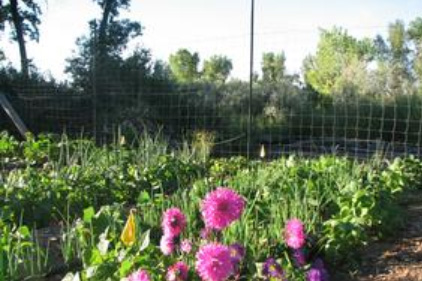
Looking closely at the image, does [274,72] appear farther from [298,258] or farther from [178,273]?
[178,273]

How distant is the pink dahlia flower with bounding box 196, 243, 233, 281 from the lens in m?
1.93

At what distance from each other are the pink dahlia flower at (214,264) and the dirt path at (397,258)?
1.31 m

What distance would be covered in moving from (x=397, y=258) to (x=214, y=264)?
5.67ft

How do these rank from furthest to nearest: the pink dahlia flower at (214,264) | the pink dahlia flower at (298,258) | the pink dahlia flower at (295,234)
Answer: the pink dahlia flower at (298,258)
the pink dahlia flower at (295,234)
the pink dahlia flower at (214,264)

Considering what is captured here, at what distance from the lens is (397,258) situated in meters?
3.35

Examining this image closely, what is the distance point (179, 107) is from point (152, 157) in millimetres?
4143

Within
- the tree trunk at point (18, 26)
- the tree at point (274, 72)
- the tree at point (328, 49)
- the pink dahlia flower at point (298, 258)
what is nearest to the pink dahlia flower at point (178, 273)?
the pink dahlia flower at point (298, 258)

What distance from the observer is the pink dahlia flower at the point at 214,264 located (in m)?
1.93

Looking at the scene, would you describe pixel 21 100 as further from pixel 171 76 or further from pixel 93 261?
pixel 93 261

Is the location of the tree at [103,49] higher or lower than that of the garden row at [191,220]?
higher

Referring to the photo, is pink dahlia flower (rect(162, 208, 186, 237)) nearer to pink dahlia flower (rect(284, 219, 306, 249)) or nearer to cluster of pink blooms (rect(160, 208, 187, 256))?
cluster of pink blooms (rect(160, 208, 187, 256))

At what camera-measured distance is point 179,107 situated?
9773 millimetres

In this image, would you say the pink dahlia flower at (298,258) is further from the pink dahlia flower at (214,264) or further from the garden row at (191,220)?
the pink dahlia flower at (214,264)

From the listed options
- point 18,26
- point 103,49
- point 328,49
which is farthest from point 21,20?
point 328,49
